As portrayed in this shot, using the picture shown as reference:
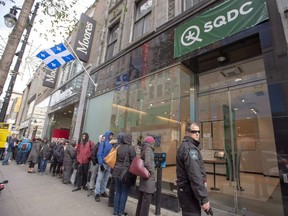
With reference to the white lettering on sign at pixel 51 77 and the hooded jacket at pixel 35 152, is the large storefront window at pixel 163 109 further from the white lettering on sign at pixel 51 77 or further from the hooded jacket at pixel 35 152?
the white lettering on sign at pixel 51 77

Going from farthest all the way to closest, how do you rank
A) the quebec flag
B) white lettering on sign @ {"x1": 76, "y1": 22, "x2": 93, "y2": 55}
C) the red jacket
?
white lettering on sign @ {"x1": 76, "y1": 22, "x2": 93, "y2": 55}, the quebec flag, the red jacket

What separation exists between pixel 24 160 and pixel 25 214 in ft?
35.9

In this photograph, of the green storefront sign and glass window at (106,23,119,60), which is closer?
the green storefront sign

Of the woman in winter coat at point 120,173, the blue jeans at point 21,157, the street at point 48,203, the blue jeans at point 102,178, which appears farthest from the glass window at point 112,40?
the blue jeans at point 21,157

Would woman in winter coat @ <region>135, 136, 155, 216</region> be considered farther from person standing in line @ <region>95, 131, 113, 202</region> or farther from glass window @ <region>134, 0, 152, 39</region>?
glass window @ <region>134, 0, 152, 39</region>

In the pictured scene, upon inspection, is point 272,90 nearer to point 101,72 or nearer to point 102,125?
point 102,125

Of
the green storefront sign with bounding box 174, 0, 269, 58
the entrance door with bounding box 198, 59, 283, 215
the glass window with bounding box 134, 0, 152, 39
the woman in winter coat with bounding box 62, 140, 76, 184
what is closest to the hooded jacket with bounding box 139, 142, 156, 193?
the entrance door with bounding box 198, 59, 283, 215

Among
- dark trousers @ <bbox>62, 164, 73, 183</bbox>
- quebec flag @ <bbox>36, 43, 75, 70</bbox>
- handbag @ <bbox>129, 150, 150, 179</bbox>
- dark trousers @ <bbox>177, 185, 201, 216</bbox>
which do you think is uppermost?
quebec flag @ <bbox>36, 43, 75, 70</bbox>

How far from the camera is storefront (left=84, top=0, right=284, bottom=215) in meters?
4.96

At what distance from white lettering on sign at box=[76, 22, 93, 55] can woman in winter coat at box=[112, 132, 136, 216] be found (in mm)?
10678

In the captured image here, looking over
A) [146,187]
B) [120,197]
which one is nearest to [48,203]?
[120,197]

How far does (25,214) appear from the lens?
4.18m

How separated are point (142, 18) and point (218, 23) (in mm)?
5462

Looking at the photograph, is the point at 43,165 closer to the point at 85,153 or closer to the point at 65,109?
the point at 85,153
